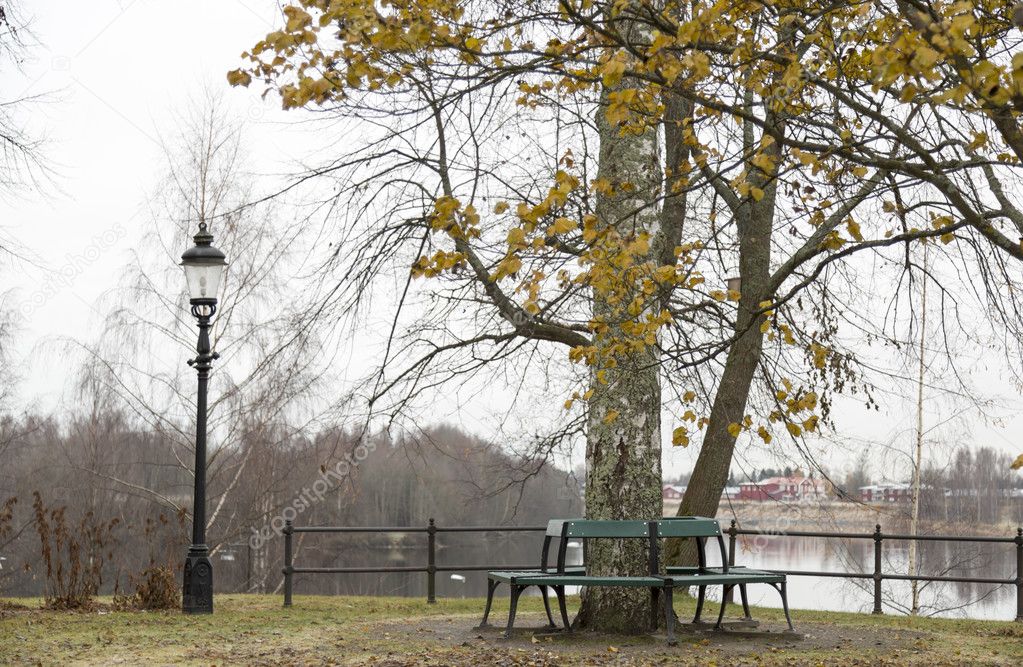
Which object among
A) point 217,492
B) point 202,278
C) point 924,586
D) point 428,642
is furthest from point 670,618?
point 217,492

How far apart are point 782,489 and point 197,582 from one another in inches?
307

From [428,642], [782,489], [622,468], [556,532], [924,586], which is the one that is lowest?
[924,586]

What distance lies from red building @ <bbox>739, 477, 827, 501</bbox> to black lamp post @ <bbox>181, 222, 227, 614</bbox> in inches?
270

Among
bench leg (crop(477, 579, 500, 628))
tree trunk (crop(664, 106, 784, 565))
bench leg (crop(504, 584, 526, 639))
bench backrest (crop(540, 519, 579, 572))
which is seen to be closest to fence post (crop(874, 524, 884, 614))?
tree trunk (crop(664, 106, 784, 565))

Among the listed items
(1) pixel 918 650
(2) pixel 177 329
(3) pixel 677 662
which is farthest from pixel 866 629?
(2) pixel 177 329

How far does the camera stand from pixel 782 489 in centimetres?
1508

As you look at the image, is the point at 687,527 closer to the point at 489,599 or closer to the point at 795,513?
the point at 489,599

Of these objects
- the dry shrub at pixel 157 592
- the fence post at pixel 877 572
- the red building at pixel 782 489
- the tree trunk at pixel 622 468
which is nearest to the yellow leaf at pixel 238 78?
the tree trunk at pixel 622 468

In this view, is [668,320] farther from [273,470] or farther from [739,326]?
[273,470]

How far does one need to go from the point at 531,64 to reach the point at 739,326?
294 inches

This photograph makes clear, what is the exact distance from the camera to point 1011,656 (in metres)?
8.65

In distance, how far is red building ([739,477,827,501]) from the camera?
14359 millimetres

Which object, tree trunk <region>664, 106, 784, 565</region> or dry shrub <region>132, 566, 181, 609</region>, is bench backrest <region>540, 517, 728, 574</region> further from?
dry shrub <region>132, 566, 181, 609</region>

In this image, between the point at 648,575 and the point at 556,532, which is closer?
the point at 648,575
